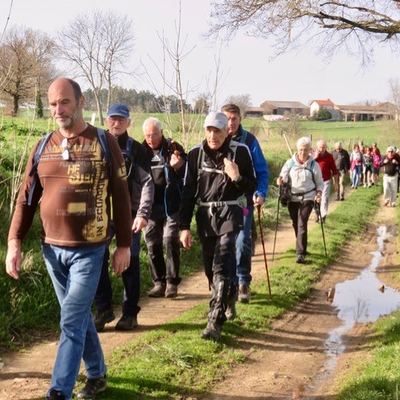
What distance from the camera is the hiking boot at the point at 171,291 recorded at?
7.80 metres

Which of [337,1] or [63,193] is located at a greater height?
[337,1]

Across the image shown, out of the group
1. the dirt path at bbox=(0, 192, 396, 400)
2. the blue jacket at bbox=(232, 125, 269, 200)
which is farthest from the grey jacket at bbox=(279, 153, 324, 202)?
the blue jacket at bbox=(232, 125, 269, 200)

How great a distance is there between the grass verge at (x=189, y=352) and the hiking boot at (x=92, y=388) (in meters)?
0.08

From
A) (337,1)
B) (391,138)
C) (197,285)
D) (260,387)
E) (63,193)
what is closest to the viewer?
(63,193)

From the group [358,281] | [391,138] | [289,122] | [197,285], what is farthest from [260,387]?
[391,138]

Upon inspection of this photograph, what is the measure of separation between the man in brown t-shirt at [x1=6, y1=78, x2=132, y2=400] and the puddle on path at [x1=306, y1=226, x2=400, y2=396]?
2513mm

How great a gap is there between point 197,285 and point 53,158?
196 inches

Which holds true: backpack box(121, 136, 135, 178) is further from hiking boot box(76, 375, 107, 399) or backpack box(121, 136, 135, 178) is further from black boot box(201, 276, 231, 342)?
hiking boot box(76, 375, 107, 399)

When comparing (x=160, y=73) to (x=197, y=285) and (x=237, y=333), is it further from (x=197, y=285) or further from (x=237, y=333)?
(x=237, y=333)

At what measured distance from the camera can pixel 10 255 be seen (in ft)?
13.3

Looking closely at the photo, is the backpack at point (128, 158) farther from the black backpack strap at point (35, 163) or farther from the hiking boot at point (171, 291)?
the hiking boot at point (171, 291)

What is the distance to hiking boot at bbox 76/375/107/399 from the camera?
441 centimetres

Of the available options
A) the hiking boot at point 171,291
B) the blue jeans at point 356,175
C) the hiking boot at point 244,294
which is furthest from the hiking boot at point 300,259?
the blue jeans at point 356,175

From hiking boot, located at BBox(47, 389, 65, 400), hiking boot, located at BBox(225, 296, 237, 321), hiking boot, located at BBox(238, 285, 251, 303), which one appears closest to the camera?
hiking boot, located at BBox(47, 389, 65, 400)
